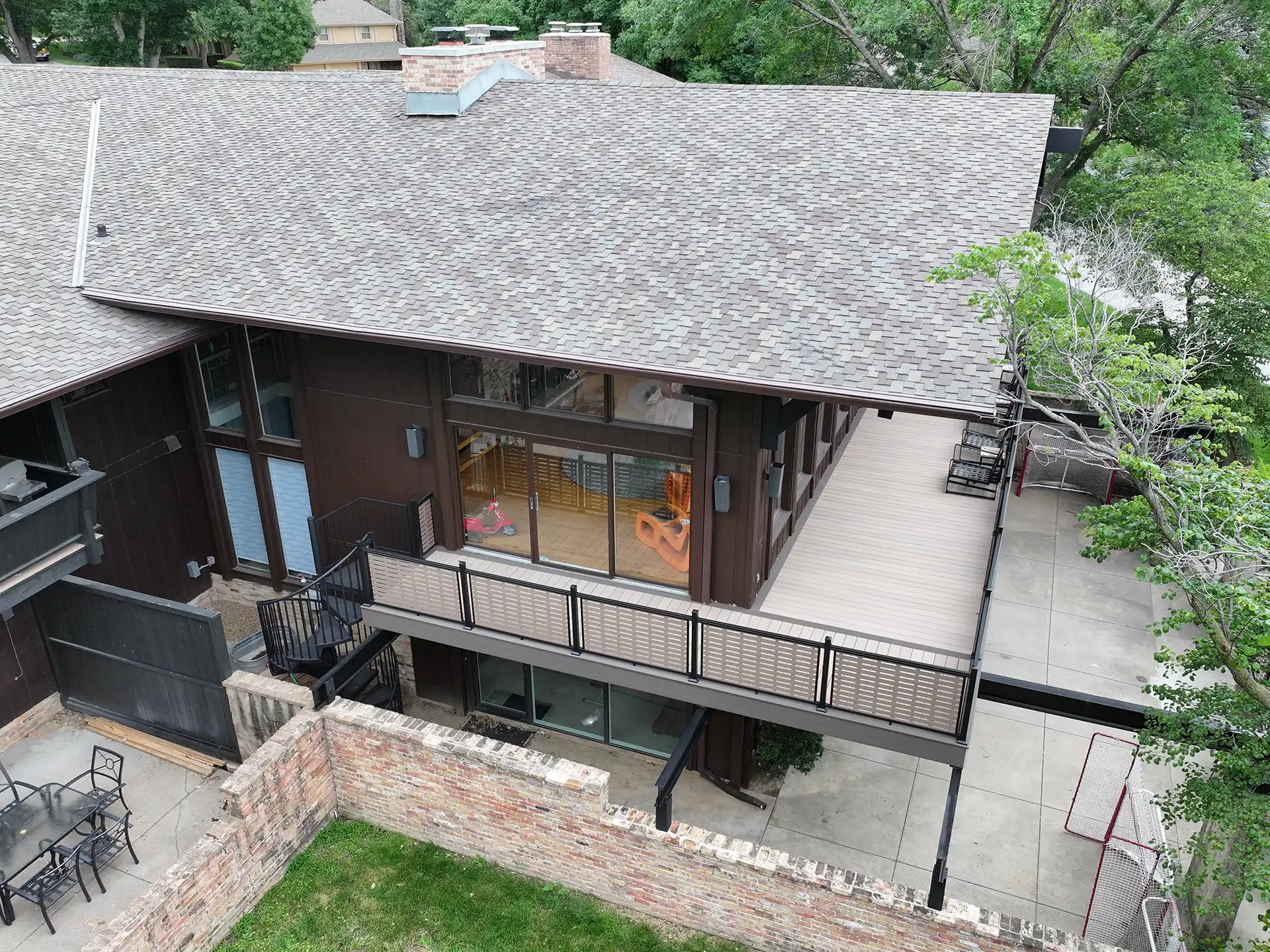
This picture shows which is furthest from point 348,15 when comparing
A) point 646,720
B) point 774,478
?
point 774,478

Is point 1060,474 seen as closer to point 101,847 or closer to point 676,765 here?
point 676,765

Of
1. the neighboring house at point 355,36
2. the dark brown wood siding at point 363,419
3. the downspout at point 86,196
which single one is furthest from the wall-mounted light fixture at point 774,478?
the neighboring house at point 355,36

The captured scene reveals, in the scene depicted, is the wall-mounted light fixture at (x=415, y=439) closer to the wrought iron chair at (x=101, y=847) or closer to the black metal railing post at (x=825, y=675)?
the wrought iron chair at (x=101, y=847)

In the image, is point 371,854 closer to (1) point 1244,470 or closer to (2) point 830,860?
(2) point 830,860

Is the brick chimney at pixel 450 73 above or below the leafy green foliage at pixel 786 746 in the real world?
above

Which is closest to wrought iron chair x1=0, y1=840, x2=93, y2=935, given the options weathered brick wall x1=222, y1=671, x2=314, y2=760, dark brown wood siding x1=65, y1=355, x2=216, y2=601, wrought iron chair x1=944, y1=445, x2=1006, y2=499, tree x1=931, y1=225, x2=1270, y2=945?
weathered brick wall x1=222, y1=671, x2=314, y2=760

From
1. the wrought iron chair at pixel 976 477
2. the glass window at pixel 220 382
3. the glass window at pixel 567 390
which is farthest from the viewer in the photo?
the wrought iron chair at pixel 976 477

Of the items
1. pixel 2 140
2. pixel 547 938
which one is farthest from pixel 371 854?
pixel 2 140

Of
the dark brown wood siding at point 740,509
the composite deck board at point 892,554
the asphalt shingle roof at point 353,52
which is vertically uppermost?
the asphalt shingle roof at point 353,52
